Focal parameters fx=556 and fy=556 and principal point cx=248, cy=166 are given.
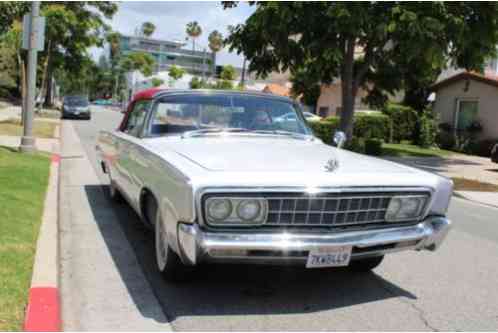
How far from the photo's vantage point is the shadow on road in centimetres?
422

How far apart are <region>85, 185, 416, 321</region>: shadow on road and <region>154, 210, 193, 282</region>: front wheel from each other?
0.10m

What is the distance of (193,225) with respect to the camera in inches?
148

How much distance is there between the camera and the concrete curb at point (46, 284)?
3.70m

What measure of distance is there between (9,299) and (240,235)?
1.70 m

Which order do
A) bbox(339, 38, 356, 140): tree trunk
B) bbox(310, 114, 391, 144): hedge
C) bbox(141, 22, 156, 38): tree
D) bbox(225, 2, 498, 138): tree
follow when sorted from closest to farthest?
1. bbox(225, 2, 498, 138): tree
2. bbox(339, 38, 356, 140): tree trunk
3. bbox(310, 114, 391, 144): hedge
4. bbox(141, 22, 156, 38): tree

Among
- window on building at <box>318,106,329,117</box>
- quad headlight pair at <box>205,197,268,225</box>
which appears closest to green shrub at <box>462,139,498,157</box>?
window on building at <box>318,106,329,117</box>

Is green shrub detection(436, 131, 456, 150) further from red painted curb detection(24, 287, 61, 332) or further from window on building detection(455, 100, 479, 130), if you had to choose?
red painted curb detection(24, 287, 61, 332)

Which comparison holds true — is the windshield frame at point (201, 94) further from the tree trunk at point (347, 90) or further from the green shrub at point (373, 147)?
the green shrub at point (373, 147)

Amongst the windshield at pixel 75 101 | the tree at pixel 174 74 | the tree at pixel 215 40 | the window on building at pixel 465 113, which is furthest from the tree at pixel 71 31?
the tree at pixel 215 40

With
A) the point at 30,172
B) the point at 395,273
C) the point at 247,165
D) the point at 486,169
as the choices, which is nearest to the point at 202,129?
the point at 247,165

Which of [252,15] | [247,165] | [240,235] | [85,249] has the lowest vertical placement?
[85,249]

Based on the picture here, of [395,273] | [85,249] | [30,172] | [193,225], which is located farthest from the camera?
[30,172]

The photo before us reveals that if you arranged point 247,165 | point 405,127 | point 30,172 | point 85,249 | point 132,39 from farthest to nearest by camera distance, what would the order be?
point 132,39, point 405,127, point 30,172, point 85,249, point 247,165

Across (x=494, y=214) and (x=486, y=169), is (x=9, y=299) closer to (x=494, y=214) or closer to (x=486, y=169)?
(x=494, y=214)
